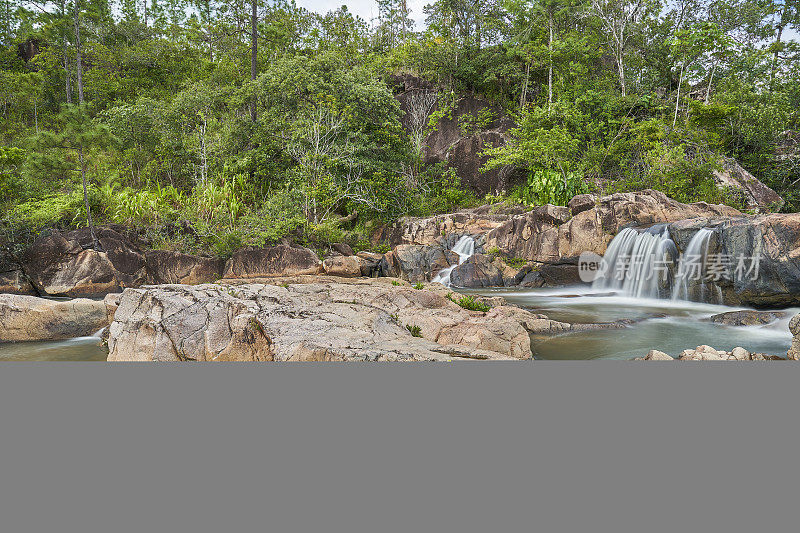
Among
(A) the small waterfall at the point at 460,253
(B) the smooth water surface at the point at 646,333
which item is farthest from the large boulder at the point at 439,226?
(B) the smooth water surface at the point at 646,333

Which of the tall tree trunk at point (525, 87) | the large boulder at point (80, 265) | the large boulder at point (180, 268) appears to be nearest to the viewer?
the large boulder at point (80, 265)

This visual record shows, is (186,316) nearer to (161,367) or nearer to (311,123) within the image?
(161,367)

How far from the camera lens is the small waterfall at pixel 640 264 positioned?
23.2 feet

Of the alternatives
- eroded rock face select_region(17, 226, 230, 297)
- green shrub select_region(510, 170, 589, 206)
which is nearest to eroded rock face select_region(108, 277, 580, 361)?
eroded rock face select_region(17, 226, 230, 297)

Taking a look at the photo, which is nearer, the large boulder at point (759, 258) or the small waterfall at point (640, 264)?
the large boulder at point (759, 258)

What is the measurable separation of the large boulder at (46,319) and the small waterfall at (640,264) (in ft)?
25.7

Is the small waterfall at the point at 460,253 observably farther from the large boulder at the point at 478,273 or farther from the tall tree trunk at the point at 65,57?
the tall tree trunk at the point at 65,57

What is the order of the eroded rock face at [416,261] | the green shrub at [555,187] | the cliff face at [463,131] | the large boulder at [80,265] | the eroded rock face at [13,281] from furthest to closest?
the cliff face at [463,131] < the green shrub at [555,187] < the eroded rock face at [416,261] < the large boulder at [80,265] < the eroded rock face at [13,281]

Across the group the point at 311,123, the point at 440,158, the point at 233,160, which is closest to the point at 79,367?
the point at 311,123

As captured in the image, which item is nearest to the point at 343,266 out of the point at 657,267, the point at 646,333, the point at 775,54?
the point at 657,267

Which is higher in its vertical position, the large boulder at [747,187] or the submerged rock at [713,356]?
the large boulder at [747,187]

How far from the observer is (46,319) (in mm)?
5016

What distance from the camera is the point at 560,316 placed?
586 centimetres

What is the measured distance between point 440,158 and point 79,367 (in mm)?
14812
